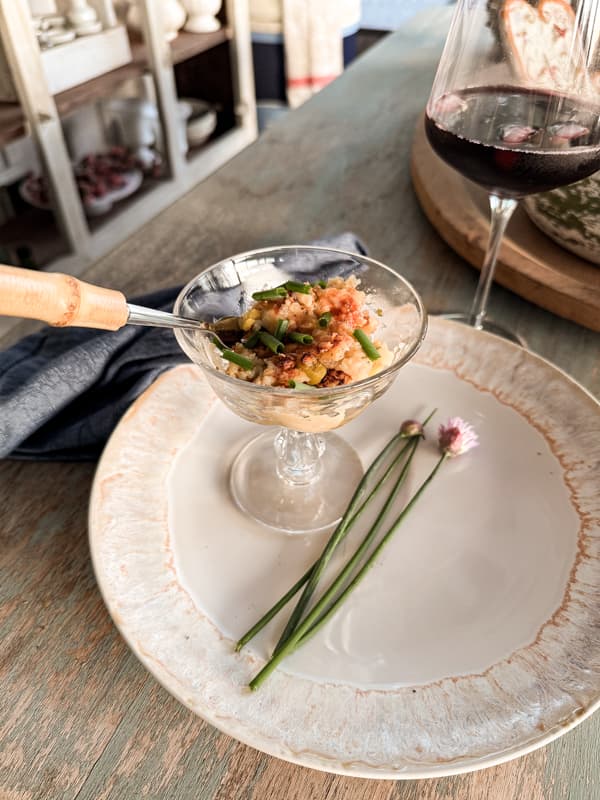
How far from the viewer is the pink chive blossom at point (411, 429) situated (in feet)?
1.86

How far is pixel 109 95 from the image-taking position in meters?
2.29

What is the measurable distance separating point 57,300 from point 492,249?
1.62 feet

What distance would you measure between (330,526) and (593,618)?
20 cm

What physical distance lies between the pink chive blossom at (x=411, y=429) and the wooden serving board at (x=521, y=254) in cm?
29

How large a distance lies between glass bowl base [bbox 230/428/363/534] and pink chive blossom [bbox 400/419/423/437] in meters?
0.05

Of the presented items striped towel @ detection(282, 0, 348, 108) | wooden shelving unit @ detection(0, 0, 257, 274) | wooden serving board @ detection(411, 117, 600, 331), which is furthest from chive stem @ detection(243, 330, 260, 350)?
striped towel @ detection(282, 0, 348, 108)

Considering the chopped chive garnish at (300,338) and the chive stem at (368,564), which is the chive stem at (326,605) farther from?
the chopped chive garnish at (300,338)

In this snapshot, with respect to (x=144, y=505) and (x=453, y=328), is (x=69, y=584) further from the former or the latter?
(x=453, y=328)

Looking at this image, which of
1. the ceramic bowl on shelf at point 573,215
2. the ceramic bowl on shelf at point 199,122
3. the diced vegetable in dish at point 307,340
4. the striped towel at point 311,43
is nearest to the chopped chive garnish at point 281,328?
the diced vegetable in dish at point 307,340

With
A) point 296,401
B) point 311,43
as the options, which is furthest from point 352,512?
point 311,43

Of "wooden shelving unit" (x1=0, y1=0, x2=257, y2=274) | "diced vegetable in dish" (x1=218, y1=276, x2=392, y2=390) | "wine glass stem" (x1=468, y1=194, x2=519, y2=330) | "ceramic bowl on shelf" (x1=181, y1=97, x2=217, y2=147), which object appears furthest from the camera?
"ceramic bowl on shelf" (x1=181, y1=97, x2=217, y2=147)

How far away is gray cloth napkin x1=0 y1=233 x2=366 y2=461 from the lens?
0.57m

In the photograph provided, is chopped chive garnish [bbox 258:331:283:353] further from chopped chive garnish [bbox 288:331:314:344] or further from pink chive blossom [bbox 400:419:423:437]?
pink chive blossom [bbox 400:419:423:437]

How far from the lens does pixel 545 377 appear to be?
61cm
